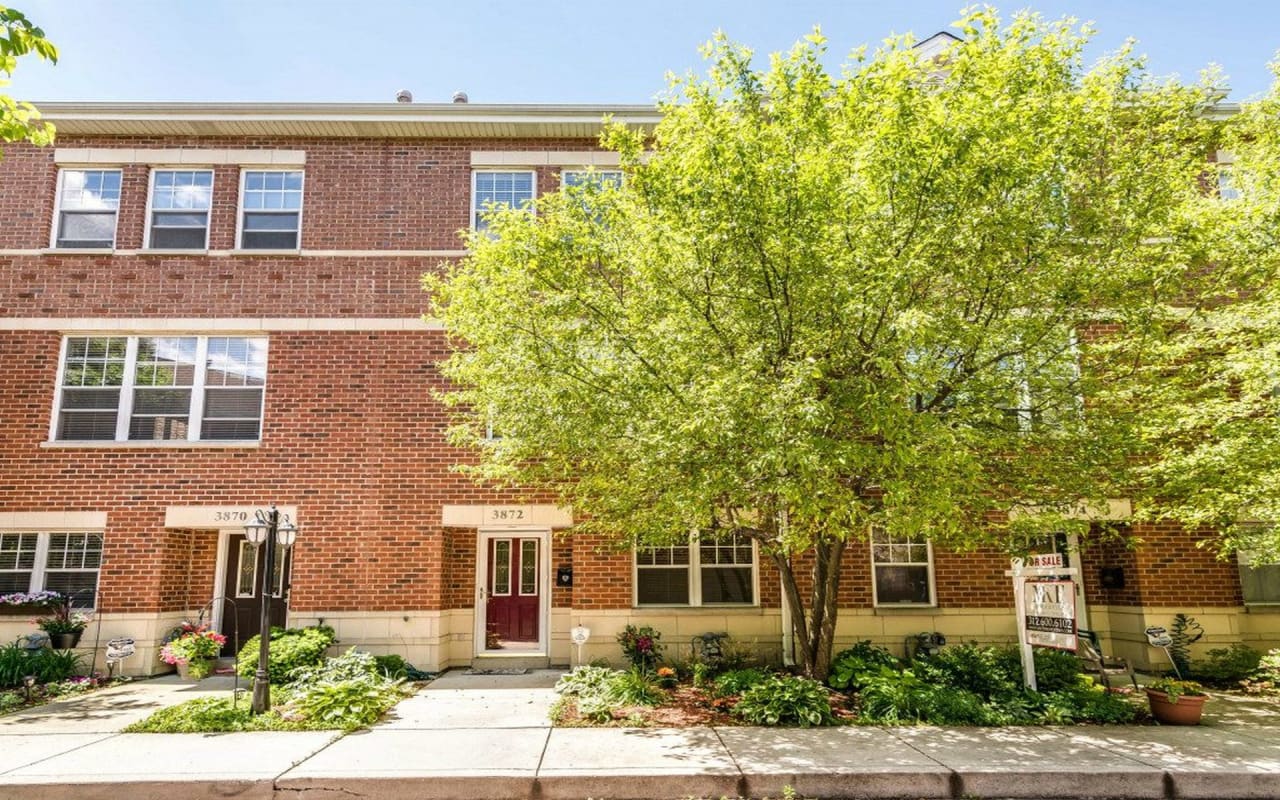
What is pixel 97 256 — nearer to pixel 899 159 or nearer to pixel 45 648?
pixel 45 648

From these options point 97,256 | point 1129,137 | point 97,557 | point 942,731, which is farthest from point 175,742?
point 1129,137

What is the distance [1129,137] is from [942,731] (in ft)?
23.9

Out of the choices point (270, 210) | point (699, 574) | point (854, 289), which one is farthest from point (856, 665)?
point (270, 210)

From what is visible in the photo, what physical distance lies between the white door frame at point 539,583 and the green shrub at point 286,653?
243 cm

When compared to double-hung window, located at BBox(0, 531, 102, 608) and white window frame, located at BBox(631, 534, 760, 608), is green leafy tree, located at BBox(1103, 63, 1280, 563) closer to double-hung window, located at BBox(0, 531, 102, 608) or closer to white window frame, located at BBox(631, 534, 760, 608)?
white window frame, located at BBox(631, 534, 760, 608)

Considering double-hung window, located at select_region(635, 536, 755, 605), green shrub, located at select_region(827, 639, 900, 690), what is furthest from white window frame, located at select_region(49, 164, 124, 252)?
green shrub, located at select_region(827, 639, 900, 690)

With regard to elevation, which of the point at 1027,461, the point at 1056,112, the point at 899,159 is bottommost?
the point at 1027,461

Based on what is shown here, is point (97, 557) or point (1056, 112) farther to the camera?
point (97, 557)

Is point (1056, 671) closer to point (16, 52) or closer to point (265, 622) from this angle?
point (265, 622)

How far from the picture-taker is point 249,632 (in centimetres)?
1278

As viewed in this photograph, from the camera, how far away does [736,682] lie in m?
9.52

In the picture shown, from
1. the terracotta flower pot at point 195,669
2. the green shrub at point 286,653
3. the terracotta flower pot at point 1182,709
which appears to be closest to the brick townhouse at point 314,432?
the terracotta flower pot at point 195,669

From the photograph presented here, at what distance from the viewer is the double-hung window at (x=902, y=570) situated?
40.7 ft

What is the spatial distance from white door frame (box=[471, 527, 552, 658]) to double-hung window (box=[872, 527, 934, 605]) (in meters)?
5.43
